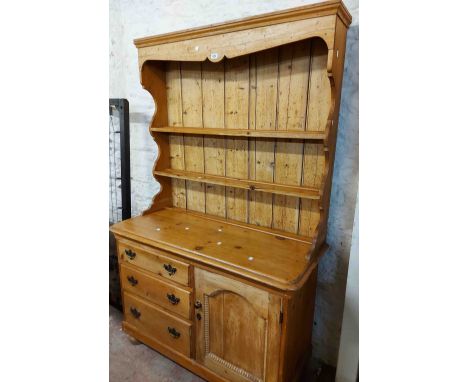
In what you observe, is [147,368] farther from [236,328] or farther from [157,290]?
[236,328]

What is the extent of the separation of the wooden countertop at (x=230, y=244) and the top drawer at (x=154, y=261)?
0.06 metres

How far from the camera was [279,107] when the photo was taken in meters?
1.59

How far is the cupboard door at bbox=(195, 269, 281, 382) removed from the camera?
1379 millimetres

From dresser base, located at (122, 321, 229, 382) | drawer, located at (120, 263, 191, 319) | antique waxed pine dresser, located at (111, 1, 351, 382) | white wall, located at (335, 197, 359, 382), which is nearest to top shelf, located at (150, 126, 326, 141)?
antique waxed pine dresser, located at (111, 1, 351, 382)

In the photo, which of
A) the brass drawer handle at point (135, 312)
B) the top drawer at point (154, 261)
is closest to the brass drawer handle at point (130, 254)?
the top drawer at point (154, 261)

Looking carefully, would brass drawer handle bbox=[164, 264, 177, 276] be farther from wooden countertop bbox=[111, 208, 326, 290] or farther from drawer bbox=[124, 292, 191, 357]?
drawer bbox=[124, 292, 191, 357]

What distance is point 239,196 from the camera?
1.85 metres

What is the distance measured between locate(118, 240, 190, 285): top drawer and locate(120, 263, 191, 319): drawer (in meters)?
0.05

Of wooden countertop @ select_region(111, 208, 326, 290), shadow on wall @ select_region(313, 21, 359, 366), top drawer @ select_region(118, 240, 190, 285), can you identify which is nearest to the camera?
wooden countertop @ select_region(111, 208, 326, 290)
